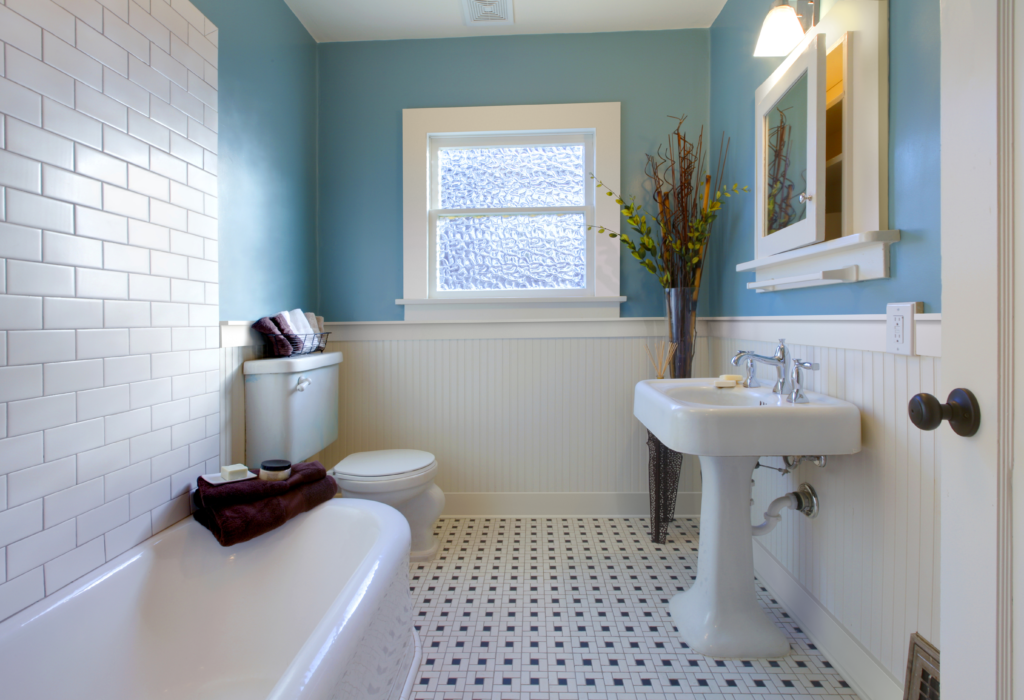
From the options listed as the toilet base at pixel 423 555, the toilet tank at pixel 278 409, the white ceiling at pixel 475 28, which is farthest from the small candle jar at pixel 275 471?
the white ceiling at pixel 475 28

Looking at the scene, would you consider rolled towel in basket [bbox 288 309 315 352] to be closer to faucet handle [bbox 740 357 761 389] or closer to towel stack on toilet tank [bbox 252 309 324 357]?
towel stack on toilet tank [bbox 252 309 324 357]

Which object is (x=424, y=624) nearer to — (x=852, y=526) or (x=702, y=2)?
(x=852, y=526)

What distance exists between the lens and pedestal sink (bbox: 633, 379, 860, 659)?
4.50 ft

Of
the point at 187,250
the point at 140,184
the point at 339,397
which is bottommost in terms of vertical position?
the point at 339,397

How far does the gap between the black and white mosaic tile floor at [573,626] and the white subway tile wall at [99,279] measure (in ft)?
3.08

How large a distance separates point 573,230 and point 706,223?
646mm

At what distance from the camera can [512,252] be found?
2643 millimetres

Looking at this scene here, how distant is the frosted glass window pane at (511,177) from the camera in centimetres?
263

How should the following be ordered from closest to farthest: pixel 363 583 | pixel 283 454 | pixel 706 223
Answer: pixel 363 583
pixel 283 454
pixel 706 223

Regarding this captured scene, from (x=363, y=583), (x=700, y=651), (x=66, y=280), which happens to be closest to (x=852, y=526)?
(x=700, y=651)

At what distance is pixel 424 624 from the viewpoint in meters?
1.73

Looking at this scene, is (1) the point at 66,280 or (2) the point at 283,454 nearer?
(1) the point at 66,280

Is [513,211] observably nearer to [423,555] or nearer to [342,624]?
[423,555]

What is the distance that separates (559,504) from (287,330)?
1.53m
